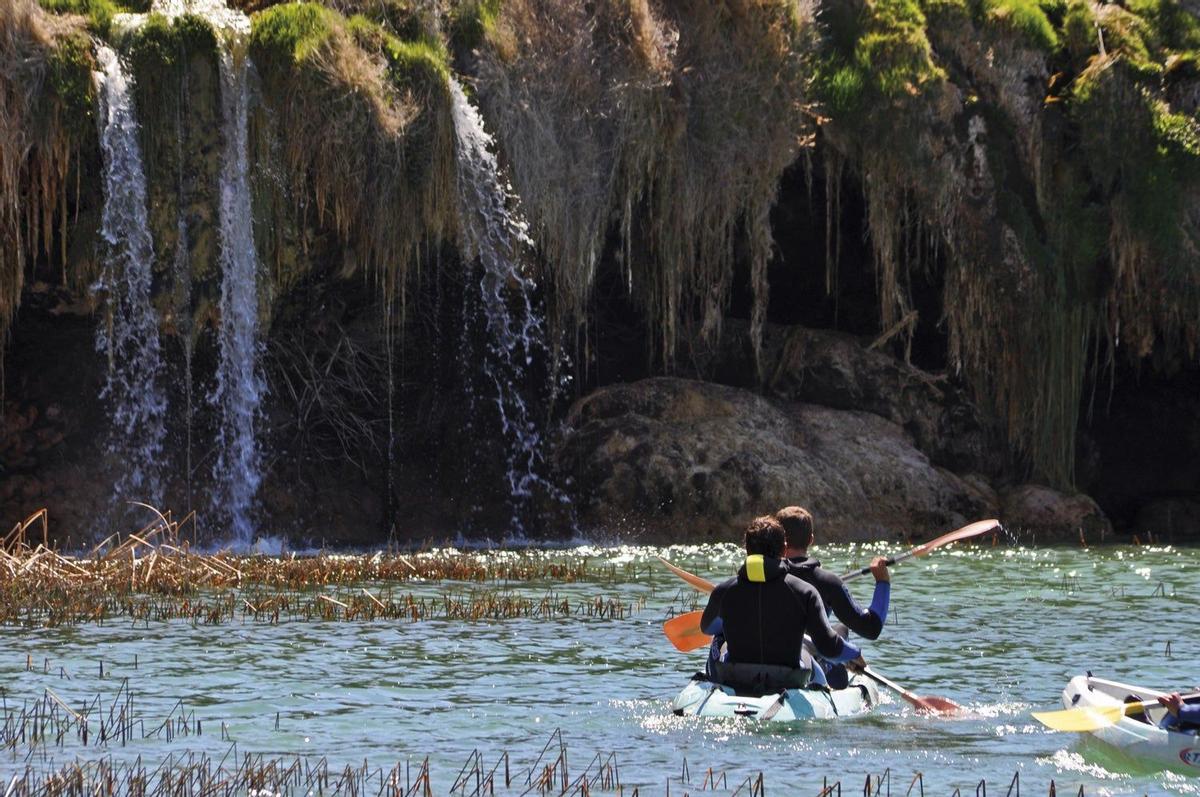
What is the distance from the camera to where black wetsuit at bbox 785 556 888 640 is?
32.1ft

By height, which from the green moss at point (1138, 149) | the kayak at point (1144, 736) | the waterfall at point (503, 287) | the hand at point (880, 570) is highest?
the green moss at point (1138, 149)

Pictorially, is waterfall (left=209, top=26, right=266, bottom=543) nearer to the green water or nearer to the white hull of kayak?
the green water

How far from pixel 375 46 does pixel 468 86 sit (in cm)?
111

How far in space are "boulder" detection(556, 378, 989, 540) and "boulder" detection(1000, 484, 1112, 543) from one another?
1.23 ft

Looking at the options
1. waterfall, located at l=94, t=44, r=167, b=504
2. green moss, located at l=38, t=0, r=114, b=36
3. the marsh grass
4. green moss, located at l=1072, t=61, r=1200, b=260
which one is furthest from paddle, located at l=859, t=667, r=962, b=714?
green moss, located at l=1072, t=61, r=1200, b=260

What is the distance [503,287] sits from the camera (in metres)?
20.4

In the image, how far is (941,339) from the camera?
77.2 ft

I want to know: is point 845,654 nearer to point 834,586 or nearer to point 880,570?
point 834,586

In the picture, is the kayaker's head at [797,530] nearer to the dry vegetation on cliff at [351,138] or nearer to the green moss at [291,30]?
the dry vegetation on cliff at [351,138]

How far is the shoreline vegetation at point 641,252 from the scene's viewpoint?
18.9 meters

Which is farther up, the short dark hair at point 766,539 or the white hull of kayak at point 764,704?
the short dark hair at point 766,539

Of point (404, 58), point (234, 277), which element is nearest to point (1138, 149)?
point (404, 58)

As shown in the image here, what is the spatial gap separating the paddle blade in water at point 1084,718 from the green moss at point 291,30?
1254 cm

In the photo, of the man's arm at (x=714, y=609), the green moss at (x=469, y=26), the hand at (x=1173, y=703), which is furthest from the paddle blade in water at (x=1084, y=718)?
the green moss at (x=469, y=26)
